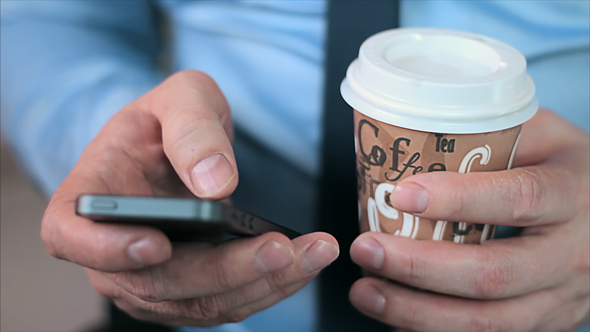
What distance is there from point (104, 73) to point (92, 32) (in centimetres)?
19

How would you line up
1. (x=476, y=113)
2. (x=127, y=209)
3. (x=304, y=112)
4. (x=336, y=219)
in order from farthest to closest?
(x=304, y=112) < (x=336, y=219) < (x=476, y=113) < (x=127, y=209)

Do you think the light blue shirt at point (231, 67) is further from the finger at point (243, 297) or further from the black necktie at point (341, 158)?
the finger at point (243, 297)

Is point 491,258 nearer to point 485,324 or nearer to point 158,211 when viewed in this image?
point 485,324

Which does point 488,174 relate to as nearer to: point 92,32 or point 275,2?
point 275,2

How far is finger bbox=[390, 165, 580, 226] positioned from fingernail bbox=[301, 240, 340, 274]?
117mm

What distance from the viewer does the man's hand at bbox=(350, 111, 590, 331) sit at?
0.64 meters

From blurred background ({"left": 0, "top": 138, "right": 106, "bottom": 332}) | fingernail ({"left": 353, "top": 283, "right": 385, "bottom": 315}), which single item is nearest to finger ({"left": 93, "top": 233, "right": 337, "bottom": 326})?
fingernail ({"left": 353, "top": 283, "right": 385, "bottom": 315})

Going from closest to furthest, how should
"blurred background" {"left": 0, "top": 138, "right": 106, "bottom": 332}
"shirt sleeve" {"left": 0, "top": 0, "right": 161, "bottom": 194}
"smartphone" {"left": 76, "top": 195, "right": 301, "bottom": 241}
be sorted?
"smartphone" {"left": 76, "top": 195, "right": 301, "bottom": 241}, "shirt sleeve" {"left": 0, "top": 0, "right": 161, "bottom": 194}, "blurred background" {"left": 0, "top": 138, "right": 106, "bottom": 332}

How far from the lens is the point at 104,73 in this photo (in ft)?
3.85

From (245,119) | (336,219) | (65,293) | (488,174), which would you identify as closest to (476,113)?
(488,174)

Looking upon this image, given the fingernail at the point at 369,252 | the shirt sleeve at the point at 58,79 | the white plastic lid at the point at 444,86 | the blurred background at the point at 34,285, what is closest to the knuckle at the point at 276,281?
the fingernail at the point at 369,252

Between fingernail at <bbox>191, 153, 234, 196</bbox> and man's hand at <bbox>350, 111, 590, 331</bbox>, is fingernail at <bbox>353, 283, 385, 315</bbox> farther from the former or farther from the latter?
fingernail at <bbox>191, 153, 234, 196</bbox>

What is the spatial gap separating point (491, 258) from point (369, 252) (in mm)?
185

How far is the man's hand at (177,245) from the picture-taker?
545 mm
